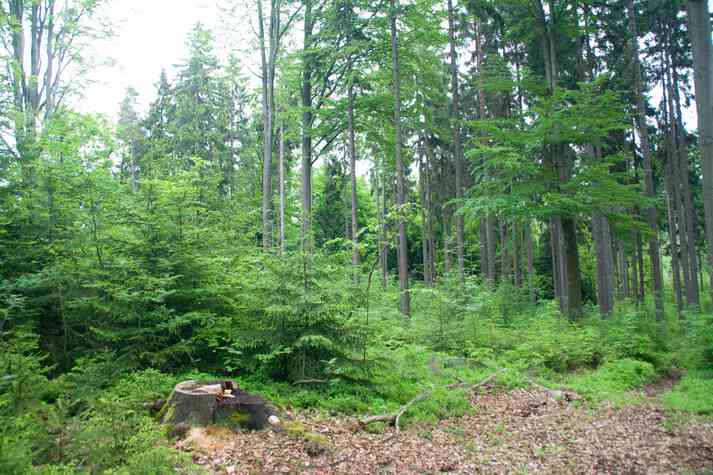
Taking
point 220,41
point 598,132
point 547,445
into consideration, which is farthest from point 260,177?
point 547,445

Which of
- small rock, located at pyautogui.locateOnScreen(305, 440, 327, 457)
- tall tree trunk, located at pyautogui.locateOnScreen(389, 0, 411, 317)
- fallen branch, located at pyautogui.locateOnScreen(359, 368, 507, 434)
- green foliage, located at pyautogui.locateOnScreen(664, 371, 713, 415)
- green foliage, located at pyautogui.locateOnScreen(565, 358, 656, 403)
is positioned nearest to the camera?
small rock, located at pyautogui.locateOnScreen(305, 440, 327, 457)

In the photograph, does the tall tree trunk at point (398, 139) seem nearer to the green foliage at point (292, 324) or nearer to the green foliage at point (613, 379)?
the green foliage at point (613, 379)

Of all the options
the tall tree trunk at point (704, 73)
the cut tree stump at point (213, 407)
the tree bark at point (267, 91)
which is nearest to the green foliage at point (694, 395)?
the tall tree trunk at point (704, 73)

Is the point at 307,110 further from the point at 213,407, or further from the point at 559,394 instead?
the point at 213,407

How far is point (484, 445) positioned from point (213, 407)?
355 centimetres

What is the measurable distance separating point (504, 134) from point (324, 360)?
31.9 feet

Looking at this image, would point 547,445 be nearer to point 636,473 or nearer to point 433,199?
point 636,473

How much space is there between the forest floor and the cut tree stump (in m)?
0.15

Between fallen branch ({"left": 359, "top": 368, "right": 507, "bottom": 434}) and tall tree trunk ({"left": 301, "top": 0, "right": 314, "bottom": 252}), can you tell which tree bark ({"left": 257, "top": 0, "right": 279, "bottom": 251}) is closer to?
tall tree trunk ({"left": 301, "top": 0, "right": 314, "bottom": 252})

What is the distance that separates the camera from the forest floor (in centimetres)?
512

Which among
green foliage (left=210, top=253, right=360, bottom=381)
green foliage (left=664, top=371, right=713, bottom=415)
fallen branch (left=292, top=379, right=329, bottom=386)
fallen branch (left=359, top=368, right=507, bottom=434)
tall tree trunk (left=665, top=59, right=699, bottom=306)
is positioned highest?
tall tree trunk (left=665, top=59, right=699, bottom=306)

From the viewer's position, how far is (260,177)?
2878cm

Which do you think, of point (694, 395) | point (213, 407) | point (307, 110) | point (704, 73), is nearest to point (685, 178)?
point (704, 73)

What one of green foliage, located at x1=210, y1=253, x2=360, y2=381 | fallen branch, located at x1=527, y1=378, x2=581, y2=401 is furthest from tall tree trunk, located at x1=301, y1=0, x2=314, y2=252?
fallen branch, located at x1=527, y1=378, x2=581, y2=401
